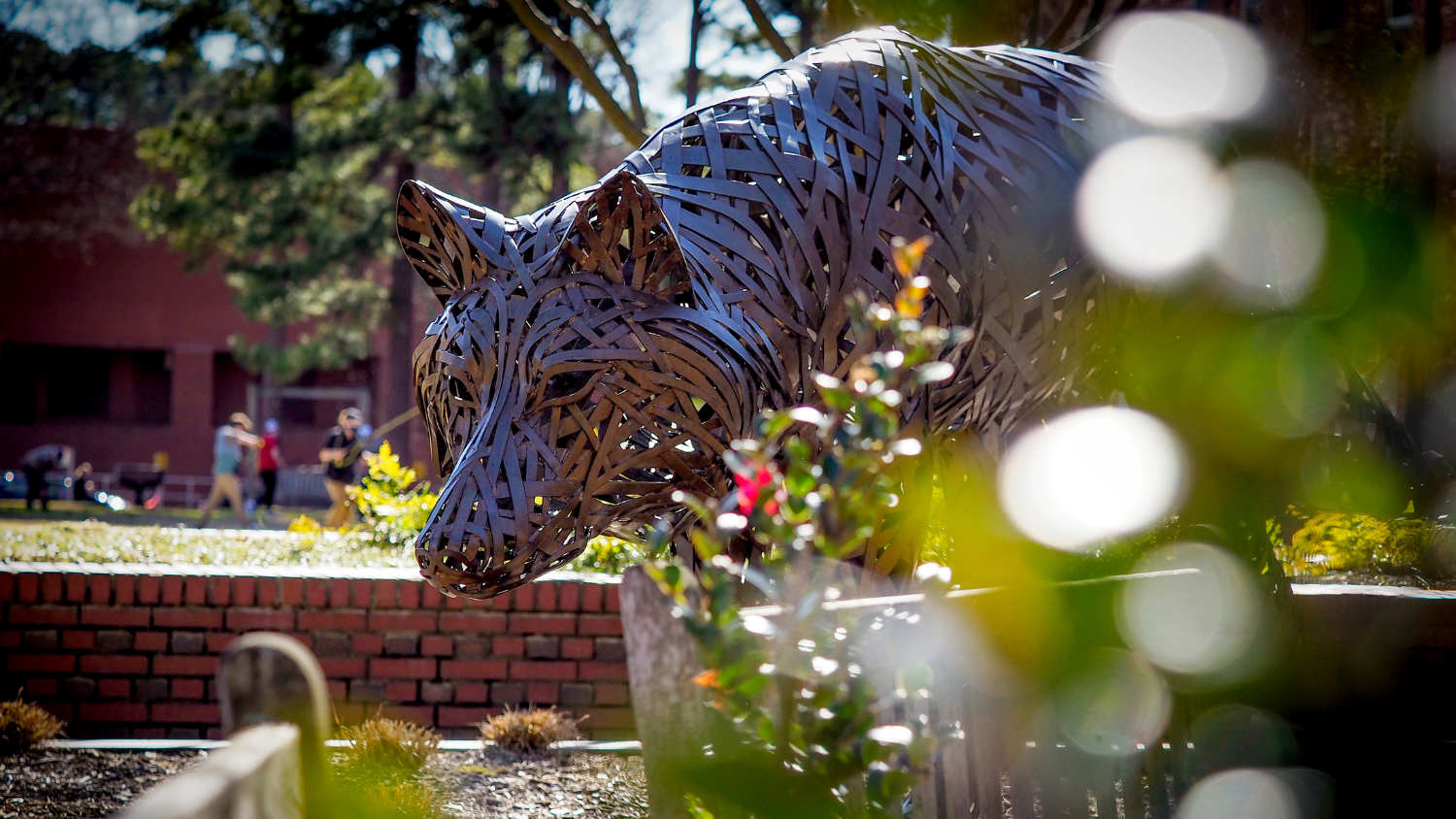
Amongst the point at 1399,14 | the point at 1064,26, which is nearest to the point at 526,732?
the point at 1064,26

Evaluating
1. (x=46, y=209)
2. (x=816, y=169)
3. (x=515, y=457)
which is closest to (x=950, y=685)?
(x=515, y=457)

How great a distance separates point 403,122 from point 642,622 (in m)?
15.0

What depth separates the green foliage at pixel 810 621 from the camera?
161cm

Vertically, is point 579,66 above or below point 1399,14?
below

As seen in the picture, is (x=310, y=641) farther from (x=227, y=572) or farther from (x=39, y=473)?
(x=39, y=473)

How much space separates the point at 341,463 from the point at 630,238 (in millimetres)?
9510

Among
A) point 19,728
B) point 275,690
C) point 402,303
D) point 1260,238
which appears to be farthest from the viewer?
point 402,303

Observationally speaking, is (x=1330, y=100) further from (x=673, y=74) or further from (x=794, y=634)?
(x=794, y=634)

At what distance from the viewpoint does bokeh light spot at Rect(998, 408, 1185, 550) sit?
15.0 ft

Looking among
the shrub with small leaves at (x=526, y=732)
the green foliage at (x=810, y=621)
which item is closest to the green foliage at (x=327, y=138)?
the shrub with small leaves at (x=526, y=732)

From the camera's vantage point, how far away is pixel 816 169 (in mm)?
3201

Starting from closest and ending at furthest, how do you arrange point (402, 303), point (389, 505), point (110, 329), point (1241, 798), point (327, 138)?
point (1241, 798) < point (389, 505) < point (327, 138) < point (402, 303) < point (110, 329)

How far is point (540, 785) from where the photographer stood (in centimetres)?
401

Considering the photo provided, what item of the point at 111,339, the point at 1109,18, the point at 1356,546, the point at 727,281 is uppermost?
the point at 1109,18
